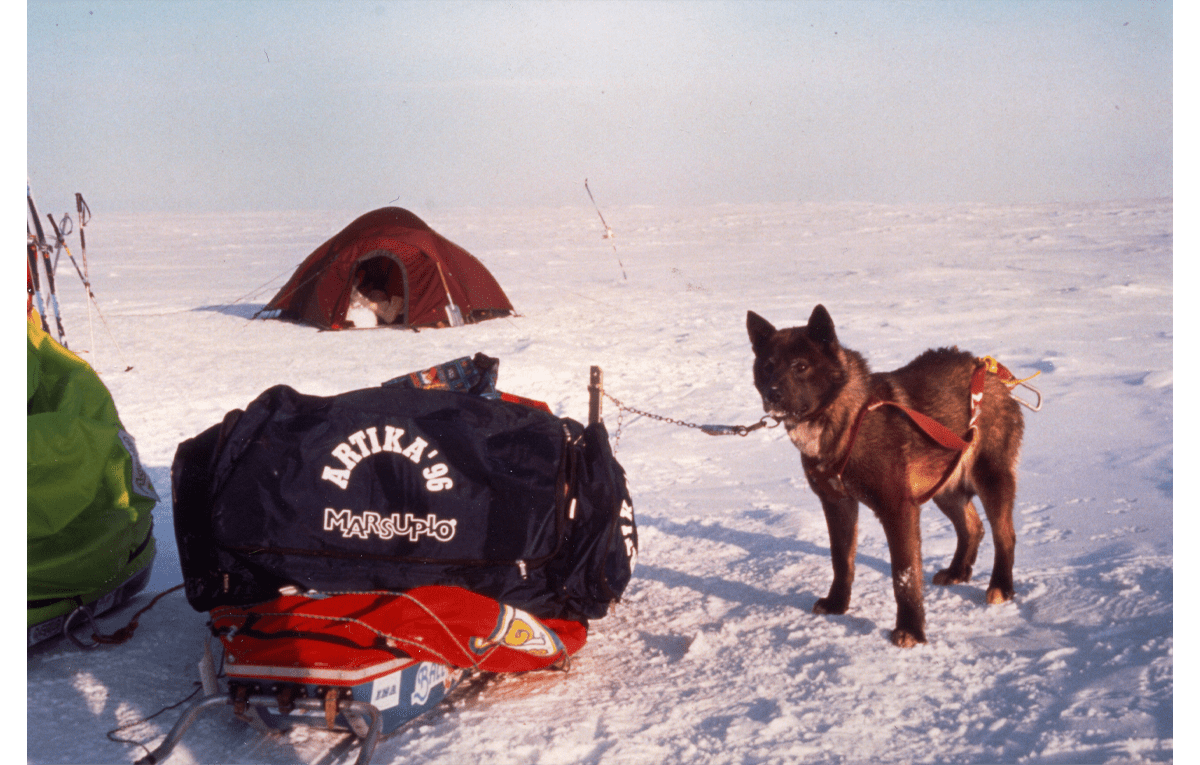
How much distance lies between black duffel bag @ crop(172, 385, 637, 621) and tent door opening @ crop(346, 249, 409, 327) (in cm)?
846

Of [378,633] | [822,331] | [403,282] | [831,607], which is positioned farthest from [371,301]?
[378,633]

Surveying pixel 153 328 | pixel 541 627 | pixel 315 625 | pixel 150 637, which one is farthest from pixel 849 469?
pixel 153 328

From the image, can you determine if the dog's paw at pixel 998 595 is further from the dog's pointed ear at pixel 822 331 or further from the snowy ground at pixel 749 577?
the dog's pointed ear at pixel 822 331

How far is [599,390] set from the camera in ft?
12.8

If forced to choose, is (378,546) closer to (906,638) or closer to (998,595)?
(906,638)

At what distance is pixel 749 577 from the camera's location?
153 inches

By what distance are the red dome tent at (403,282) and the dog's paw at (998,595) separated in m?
8.62

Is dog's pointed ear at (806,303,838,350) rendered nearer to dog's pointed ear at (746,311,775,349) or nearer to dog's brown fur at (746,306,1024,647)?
dog's brown fur at (746,306,1024,647)

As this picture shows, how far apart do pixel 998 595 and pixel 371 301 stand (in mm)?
9589

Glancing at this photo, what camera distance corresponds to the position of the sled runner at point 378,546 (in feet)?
8.30

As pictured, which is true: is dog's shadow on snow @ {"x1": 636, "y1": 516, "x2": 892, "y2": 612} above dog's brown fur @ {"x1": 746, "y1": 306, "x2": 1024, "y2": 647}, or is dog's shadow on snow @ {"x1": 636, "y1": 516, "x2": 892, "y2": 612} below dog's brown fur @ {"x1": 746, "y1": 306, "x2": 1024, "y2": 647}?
below

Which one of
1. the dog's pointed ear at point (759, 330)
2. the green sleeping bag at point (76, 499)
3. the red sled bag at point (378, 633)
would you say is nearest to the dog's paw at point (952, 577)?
the dog's pointed ear at point (759, 330)

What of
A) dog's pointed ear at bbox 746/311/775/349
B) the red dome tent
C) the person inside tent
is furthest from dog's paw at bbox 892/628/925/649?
the person inside tent

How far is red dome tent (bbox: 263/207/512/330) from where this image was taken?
1111 centimetres
